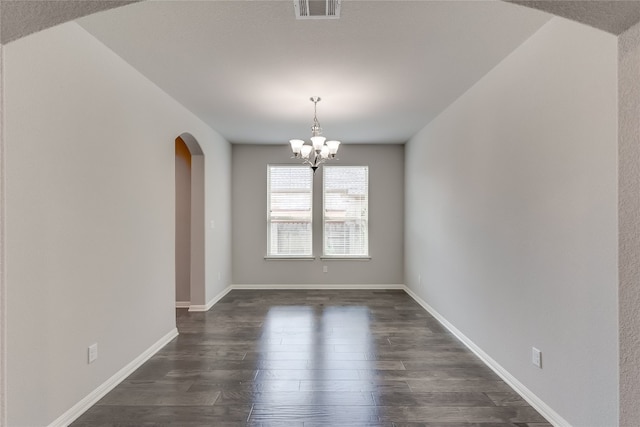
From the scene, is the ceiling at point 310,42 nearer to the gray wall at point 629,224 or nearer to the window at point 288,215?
the gray wall at point 629,224

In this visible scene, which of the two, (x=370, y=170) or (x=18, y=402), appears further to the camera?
(x=370, y=170)

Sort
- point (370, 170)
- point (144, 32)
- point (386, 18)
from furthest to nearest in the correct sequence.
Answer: point (370, 170) → point (144, 32) → point (386, 18)

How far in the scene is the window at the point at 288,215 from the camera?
20.3ft

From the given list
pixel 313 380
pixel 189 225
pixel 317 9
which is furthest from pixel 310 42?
pixel 189 225

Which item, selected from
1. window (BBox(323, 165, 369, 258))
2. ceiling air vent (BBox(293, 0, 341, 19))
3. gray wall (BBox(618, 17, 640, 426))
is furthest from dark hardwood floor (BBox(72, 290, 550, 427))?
ceiling air vent (BBox(293, 0, 341, 19))

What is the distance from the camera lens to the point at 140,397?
8.08 ft

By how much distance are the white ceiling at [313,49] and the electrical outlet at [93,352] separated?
224cm

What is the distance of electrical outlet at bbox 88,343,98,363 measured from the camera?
2.37 m

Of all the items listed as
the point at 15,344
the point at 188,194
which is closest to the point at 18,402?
the point at 15,344

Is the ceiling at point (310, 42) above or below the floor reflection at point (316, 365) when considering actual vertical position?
above

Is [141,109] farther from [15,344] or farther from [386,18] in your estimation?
[386,18]

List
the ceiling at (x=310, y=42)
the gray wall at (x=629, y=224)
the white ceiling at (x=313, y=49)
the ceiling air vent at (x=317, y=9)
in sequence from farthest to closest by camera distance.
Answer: the white ceiling at (x=313, y=49), the ceiling air vent at (x=317, y=9), the ceiling at (x=310, y=42), the gray wall at (x=629, y=224)

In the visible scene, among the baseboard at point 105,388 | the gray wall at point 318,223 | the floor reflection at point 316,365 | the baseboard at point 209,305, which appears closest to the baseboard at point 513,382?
the floor reflection at point 316,365

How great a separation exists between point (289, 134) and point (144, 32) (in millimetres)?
3055
